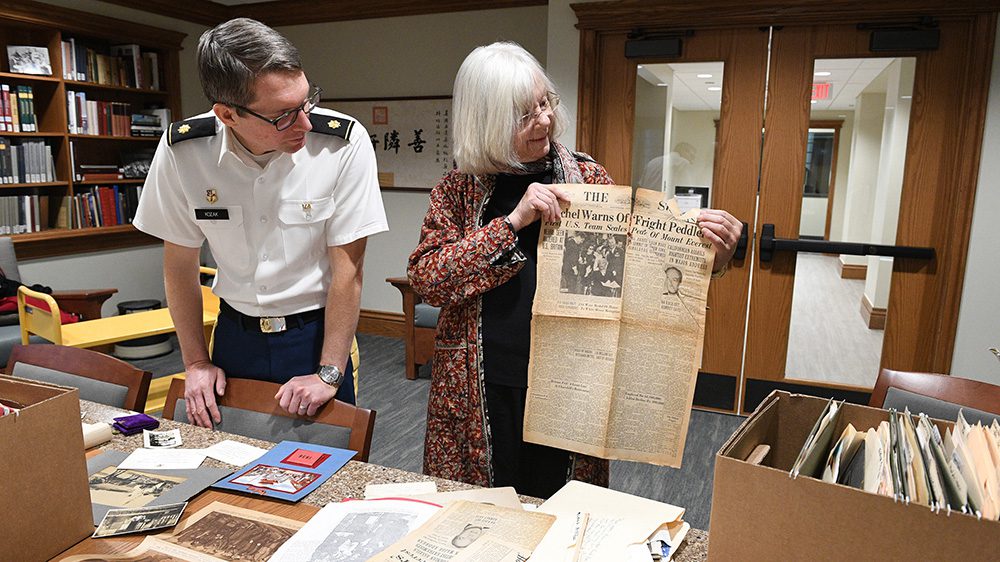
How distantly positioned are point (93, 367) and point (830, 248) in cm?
328

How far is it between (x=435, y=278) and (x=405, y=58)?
4.01 meters

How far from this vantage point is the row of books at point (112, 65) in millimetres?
4422

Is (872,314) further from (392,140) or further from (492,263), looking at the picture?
(392,140)

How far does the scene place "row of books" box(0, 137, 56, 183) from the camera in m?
4.14

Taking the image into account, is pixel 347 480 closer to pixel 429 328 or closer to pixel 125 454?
pixel 125 454

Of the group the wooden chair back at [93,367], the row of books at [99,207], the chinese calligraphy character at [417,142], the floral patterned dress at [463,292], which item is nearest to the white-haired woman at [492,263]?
the floral patterned dress at [463,292]

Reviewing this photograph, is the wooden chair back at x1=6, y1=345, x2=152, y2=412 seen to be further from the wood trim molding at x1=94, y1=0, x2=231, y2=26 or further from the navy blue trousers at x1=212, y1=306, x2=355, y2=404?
the wood trim molding at x1=94, y1=0, x2=231, y2=26

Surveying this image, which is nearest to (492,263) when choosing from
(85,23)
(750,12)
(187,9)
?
(750,12)

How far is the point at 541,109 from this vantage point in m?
1.31

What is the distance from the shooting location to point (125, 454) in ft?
4.18

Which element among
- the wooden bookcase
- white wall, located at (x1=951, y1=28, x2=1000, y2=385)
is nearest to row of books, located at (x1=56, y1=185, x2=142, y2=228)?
the wooden bookcase

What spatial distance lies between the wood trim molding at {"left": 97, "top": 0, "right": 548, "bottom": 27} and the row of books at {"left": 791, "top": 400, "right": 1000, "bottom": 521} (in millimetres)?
4190

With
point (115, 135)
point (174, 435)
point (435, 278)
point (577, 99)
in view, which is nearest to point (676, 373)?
point (435, 278)

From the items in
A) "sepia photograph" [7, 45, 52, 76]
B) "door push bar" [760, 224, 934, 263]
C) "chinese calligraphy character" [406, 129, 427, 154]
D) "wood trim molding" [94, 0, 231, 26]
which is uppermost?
"wood trim molding" [94, 0, 231, 26]
